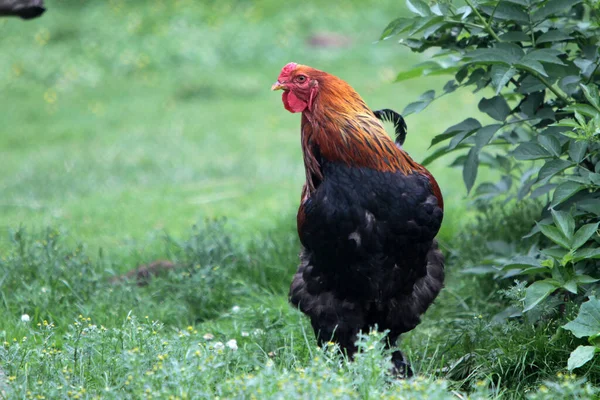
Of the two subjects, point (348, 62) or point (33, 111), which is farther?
point (348, 62)

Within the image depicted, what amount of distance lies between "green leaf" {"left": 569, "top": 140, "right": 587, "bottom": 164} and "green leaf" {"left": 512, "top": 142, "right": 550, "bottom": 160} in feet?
0.35

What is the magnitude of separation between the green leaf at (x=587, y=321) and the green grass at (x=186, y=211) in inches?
10.3

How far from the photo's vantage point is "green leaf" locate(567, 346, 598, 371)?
3.23m

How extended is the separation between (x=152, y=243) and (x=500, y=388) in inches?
132

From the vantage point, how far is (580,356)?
10.7 feet

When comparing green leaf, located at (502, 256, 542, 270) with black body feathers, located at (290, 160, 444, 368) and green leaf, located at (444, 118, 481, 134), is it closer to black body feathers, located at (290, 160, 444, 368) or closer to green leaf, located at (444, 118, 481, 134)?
black body feathers, located at (290, 160, 444, 368)

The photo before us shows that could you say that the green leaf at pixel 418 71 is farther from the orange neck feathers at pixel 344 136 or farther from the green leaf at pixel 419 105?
the orange neck feathers at pixel 344 136

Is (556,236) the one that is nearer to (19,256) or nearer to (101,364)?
(101,364)

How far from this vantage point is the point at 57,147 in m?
11.0

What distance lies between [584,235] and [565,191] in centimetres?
22

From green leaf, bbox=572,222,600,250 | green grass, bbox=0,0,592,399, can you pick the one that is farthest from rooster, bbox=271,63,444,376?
green leaf, bbox=572,222,600,250

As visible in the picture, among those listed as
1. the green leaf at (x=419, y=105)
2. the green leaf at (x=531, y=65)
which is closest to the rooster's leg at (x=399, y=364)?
the green leaf at (x=419, y=105)

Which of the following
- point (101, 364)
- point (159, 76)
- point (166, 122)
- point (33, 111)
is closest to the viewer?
point (101, 364)

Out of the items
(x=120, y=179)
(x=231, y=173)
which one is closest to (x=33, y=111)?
Answer: (x=120, y=179)
